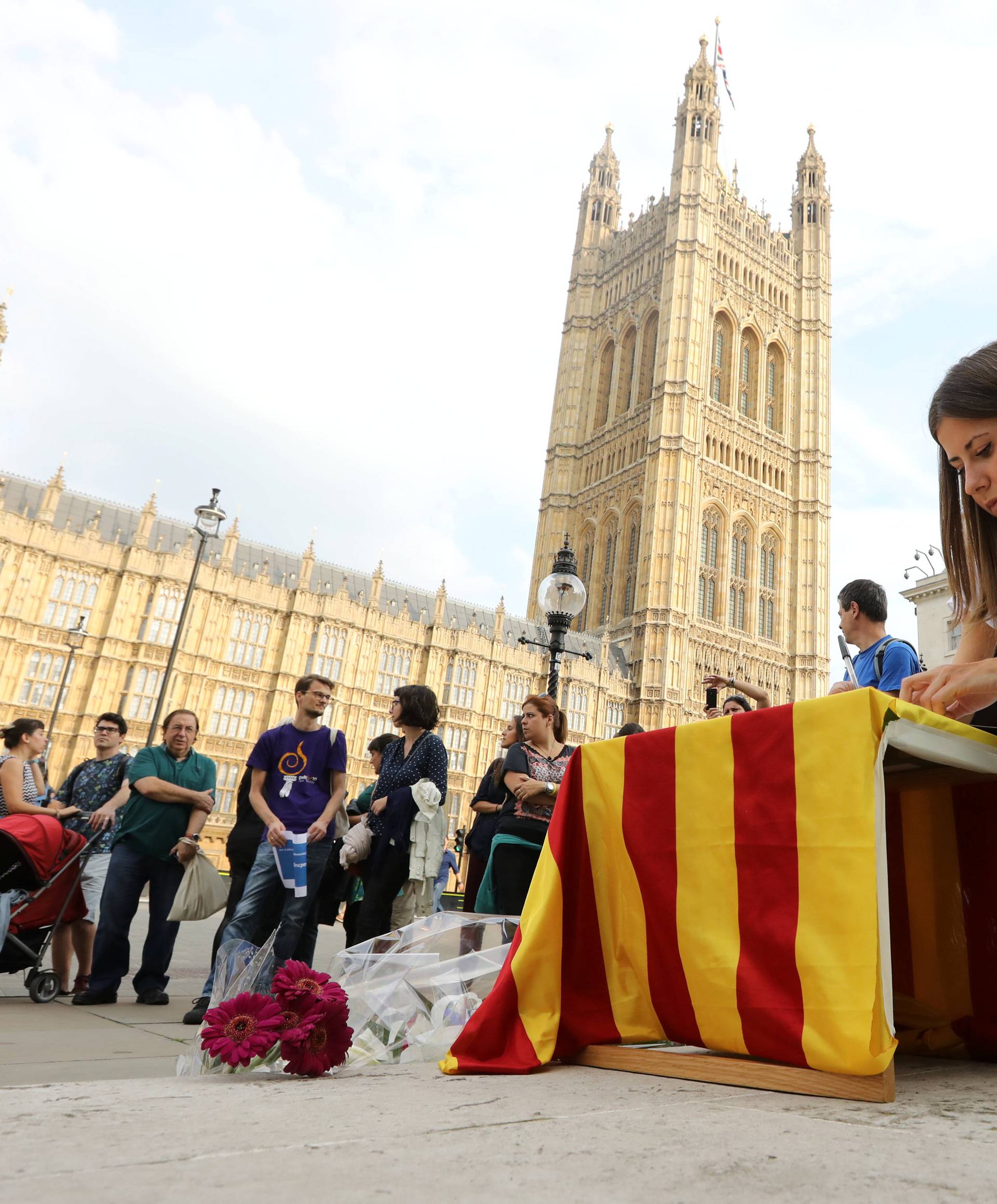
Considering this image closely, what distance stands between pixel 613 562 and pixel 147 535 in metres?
22.5

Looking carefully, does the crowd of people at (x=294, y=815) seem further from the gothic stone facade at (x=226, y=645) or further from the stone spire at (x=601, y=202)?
the stone spire at (x=601, y=202)

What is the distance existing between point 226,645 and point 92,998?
25.9m

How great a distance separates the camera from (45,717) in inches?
1014

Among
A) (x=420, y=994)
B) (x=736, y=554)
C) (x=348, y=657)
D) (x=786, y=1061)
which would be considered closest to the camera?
(x=786, y=1061)

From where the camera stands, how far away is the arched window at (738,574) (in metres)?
40.9

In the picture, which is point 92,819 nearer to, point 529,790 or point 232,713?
point 529,790

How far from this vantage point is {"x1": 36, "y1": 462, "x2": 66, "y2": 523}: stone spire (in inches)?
1054

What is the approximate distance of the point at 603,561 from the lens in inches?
1686

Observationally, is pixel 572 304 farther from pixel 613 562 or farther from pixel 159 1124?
pixel 159 1124

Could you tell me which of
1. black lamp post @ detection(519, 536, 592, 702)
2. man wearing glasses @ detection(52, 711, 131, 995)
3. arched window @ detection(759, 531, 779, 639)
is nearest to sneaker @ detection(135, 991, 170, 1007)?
man wearing glasses @ detection(52, 711, 131, 995)

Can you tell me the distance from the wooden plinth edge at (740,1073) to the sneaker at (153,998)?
3.06m

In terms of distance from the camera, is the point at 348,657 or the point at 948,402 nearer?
the point at 948,402

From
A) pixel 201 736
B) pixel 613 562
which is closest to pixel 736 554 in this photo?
pixel 613 562

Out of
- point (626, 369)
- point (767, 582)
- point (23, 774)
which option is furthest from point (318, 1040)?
point (626, 369)
